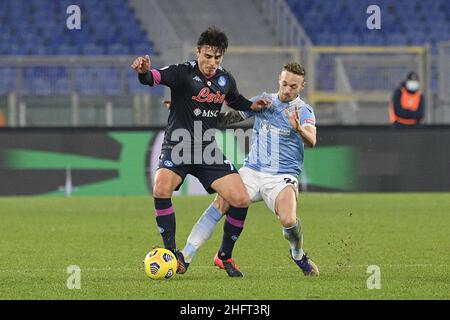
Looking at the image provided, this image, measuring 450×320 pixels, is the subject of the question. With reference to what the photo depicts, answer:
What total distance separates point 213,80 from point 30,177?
10538mm

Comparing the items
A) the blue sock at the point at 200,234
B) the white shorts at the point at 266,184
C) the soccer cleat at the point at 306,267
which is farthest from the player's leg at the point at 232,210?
the soccer cleat at the point at 306,267

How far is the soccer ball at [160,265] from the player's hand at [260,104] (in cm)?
145

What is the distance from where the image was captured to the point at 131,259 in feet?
35.8

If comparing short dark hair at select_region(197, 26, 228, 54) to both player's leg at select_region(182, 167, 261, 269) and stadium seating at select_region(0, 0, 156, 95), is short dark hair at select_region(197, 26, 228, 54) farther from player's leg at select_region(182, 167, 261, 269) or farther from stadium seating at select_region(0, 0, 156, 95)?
stadium seating at select_region(0, 0, 156, 95)

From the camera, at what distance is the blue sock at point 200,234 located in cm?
954

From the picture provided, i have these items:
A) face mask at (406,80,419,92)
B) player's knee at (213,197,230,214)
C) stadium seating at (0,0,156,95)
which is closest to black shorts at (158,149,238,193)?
player's knee at (213,197,230,214)

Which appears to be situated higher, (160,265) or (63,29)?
(63,29)

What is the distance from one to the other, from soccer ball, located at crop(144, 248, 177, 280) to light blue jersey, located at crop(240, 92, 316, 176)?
1246 millimetres

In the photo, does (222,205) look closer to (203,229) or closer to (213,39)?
(203,229)

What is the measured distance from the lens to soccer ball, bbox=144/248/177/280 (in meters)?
9.05

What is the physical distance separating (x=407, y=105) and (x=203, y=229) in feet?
40.5

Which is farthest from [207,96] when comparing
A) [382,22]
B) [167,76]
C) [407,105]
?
[382,22]

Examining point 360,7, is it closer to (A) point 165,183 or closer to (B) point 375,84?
(B) point 375,84

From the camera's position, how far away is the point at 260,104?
9.88 m
